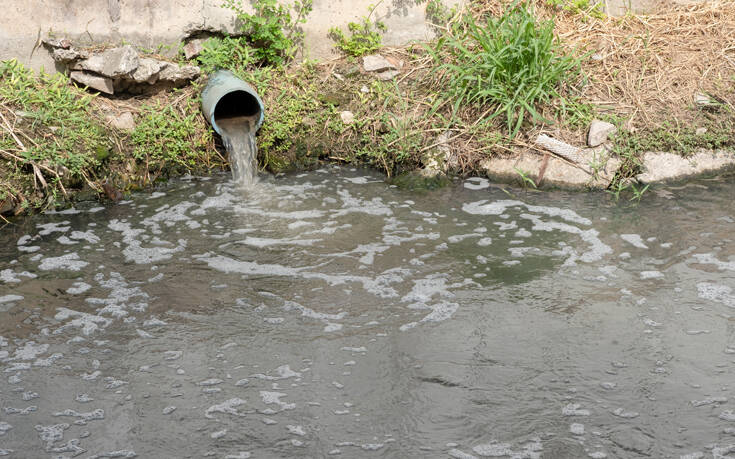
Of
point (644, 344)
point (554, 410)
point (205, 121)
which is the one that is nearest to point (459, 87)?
point (205, 121)

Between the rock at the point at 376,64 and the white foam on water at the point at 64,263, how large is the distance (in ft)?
10.6

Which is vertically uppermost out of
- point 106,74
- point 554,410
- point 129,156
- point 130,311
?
point 106,74

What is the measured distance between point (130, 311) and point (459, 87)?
135 inches

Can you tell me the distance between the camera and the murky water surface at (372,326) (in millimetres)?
3066

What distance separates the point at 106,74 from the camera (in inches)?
241

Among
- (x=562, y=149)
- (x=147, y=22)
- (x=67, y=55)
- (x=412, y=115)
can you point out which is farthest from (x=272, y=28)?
(x=562, y=149)

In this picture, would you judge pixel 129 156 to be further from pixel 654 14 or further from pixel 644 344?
pixel 654 14

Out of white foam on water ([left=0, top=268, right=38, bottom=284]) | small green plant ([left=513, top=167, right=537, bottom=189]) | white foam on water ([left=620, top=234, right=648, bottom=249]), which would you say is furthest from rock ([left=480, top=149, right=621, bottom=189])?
white foam on water ([left=0, top=268, right=38, bottom=284])

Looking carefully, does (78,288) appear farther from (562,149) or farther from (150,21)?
(562,149)

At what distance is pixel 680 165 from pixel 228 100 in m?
3.97

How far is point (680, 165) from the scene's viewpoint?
19.0 feet

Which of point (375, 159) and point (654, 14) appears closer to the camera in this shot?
point (375, 159)

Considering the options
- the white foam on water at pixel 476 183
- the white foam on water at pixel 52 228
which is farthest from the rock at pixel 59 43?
the white foam on water at pixel 476 183

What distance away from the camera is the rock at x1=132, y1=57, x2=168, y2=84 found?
618cm
